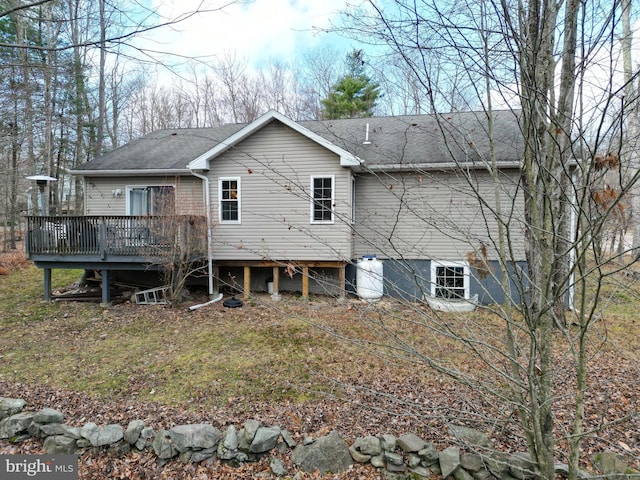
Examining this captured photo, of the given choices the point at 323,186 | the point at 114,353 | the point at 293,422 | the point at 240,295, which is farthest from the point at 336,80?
the point at 293,422

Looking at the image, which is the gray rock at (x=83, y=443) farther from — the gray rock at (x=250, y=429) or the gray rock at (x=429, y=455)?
the gray rock at (x=429, y=455)

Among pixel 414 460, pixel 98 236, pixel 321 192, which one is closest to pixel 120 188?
pixel 98 236

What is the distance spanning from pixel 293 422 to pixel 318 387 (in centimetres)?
91

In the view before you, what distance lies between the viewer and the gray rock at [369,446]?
309 cm

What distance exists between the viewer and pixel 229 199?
8.98 meters

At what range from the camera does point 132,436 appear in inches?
132

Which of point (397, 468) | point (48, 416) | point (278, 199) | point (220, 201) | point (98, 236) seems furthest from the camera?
point (220, 201)

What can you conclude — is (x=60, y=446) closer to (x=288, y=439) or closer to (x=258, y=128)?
(x=288, y=439)

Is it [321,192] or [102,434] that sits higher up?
[321,192]

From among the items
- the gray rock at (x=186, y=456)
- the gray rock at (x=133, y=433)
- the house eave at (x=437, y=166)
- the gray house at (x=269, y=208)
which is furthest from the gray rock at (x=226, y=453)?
the gray house at (x=269, y=208)

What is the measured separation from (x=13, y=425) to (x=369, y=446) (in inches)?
139

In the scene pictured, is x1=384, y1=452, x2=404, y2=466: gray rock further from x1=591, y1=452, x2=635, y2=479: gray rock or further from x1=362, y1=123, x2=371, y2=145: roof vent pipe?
x1=362, y1=123, x2=371, y2=145: roof vent pipe

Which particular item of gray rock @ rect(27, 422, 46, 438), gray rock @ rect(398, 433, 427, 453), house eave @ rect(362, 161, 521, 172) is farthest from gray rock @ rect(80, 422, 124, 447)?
house eave @ rect(362, 161, 521, 172)

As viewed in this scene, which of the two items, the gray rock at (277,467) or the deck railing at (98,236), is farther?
the deck railing at (98,236)
